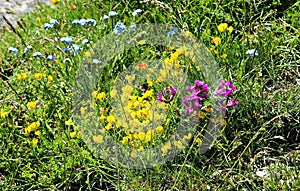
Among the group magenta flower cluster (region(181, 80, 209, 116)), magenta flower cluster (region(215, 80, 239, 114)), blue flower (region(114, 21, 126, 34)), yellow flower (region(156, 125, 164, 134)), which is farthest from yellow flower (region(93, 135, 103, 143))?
blue flower (region(114, 21, 126, 34))

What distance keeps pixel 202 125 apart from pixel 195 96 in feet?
0.81

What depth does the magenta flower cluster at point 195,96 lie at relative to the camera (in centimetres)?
233

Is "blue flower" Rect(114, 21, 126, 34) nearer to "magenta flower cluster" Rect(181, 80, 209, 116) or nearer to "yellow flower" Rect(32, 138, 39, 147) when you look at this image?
"magenta flower cluster" Rect(181, 80, 209, 116)

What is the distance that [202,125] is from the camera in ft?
8.20

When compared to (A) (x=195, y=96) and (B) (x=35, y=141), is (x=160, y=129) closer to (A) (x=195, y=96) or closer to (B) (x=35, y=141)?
(A) (x=195, y=96)

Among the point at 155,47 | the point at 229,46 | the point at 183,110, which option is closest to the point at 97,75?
the point at 155,47

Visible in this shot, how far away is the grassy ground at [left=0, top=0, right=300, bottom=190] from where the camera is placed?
2.32m

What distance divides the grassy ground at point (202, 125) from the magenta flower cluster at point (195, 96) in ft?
Answer: 0.36

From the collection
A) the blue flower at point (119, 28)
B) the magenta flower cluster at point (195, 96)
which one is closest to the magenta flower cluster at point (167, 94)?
the magenta flower cluster at point (195, 96)

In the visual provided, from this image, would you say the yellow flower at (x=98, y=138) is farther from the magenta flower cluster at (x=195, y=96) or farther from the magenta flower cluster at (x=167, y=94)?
the magenta flower cluster at (x=195, y=96)

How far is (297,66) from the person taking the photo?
2.83 meters

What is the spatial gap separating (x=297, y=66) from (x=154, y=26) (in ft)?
3.21

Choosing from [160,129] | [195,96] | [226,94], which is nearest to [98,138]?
[160,129]

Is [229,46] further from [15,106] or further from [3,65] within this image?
[3,65]
